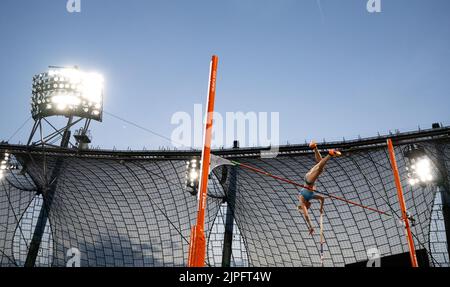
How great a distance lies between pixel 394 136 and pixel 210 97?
28003 millimetres

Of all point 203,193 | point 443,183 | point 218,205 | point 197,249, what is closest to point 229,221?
point 218,205

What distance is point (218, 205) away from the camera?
4528cm

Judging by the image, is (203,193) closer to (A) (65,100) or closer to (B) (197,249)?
(B) (197,249)

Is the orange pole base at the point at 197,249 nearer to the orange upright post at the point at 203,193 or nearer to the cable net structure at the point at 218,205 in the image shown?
the orange upright post at the point at 203,193

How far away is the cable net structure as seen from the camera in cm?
3588

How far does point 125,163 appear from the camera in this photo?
1625 inches

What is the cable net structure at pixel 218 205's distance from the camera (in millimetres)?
35875

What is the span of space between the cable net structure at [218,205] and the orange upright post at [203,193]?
2733cm

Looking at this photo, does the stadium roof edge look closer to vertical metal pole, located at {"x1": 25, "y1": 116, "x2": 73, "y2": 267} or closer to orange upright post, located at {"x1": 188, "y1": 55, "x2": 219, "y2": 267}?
vertical metal pole, located at {"x1": 25, "y1": 116, "x2": 73, "y2": 267}

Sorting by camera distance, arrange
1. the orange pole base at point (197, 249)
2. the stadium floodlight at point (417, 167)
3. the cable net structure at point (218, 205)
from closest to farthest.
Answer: the orange pole base at point (197, 249) → the stadium floodlight at point (417, 167) → the cable net structure at point (218, 205)

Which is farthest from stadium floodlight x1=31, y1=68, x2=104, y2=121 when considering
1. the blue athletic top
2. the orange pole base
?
the orange pole base

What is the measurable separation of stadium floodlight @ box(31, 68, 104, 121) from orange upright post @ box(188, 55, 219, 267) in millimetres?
34935

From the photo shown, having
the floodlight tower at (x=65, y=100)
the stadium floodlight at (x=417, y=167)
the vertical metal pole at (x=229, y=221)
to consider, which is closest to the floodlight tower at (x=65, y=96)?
the floodlight tower at (x=65, y=100)
